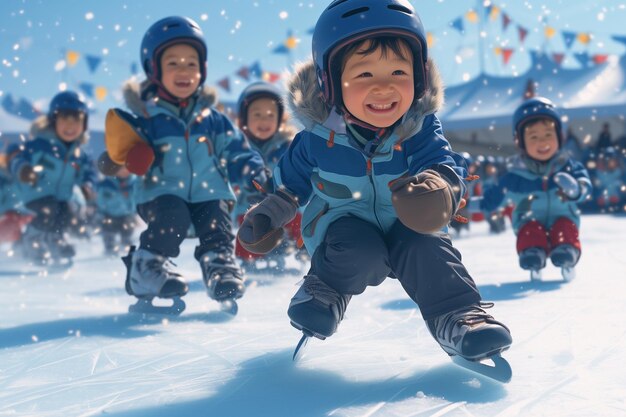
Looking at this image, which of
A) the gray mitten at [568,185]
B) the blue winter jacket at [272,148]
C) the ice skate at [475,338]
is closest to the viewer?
the ice skate at [475,338]

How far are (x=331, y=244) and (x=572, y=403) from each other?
795 mm

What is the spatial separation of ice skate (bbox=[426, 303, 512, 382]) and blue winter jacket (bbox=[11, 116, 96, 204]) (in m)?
4.95

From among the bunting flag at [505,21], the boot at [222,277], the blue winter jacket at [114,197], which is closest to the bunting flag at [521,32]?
the bunting flag at [505,21]

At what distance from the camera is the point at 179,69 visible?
311 cm

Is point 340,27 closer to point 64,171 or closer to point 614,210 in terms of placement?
point 64,171

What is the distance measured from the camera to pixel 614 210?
12.4m

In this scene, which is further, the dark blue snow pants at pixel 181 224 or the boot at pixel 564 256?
the boot at pixel 564 256

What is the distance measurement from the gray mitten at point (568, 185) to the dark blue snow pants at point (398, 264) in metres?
2.33

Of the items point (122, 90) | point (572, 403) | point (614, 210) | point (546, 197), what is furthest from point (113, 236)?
point (614, 210)

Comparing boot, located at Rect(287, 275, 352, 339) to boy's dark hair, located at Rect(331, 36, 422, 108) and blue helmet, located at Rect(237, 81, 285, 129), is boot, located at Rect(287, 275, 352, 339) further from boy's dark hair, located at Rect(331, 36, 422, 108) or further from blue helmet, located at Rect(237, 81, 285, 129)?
blue helmet, located at Rect(237, 81, 285, 129)

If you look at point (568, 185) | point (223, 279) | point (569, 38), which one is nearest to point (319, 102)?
point (223, 279)

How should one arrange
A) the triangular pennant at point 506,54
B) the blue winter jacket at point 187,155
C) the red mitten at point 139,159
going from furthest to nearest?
the triangular pennant at point 506,54, the blue winter jacket at point 187,155, the red mitten at point 139,159

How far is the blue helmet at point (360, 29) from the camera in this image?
1.73m

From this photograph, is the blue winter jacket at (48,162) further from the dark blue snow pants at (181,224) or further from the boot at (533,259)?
the boot at (533,259)
